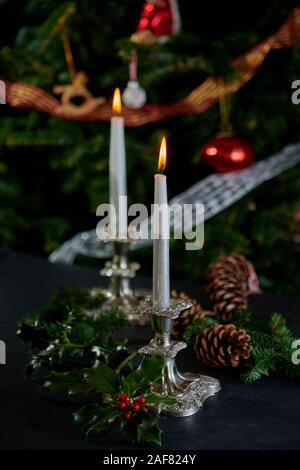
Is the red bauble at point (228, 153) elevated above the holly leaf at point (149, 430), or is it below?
above

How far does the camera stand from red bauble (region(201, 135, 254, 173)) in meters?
1.67

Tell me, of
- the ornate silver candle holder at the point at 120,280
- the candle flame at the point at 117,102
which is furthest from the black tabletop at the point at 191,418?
the candle flame at the point at 117,102

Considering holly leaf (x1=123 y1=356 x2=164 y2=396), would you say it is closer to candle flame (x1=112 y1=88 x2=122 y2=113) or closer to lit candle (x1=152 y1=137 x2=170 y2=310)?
lit candle (x1=152 y1=137 x2=170 y2=310)

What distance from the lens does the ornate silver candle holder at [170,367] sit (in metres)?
0.90

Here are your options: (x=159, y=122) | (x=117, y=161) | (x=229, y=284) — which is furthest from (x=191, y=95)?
(x=229, y=284)

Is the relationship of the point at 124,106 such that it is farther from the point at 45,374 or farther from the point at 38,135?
the point at 45,374

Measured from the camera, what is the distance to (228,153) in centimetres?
167

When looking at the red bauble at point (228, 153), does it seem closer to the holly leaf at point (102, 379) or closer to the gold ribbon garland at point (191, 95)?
the gold ribbon garland at point (191, 95)

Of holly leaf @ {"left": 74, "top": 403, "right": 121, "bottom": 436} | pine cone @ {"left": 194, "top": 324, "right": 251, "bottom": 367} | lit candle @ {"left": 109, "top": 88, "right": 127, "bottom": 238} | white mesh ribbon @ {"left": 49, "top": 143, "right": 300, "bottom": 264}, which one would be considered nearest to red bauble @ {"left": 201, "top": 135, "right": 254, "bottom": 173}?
white mesh ribbon @ {"left": 49, "top": 143, "right": 300, "bottom": 264}

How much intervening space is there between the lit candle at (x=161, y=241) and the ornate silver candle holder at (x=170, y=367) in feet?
0.05

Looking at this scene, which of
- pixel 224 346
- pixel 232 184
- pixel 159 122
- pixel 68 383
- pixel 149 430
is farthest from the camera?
pixel 159 122

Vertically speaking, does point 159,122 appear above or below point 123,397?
above

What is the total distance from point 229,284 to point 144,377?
16.5 inches

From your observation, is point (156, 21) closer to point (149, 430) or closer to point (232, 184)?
point (232, 184)
